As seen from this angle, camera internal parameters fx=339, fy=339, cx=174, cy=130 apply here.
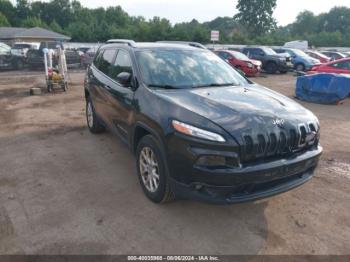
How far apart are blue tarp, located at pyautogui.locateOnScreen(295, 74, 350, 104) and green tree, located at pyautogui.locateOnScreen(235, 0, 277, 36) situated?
69880mm

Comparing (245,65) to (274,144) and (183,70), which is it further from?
(274,144)

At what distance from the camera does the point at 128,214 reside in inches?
149

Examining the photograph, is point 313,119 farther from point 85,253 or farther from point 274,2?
point 274,2

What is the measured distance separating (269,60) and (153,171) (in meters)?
19.1

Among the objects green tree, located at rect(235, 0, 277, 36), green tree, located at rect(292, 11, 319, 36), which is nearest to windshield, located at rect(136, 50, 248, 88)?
green tree, located at rect(235, 0, 277, 36)

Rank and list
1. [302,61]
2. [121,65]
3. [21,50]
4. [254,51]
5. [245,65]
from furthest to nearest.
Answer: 1. [21,50]
2. [254,51]
3. [302,61]
4. [245,65]
5. [121,65]

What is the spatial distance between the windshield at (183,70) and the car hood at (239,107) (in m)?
0.28

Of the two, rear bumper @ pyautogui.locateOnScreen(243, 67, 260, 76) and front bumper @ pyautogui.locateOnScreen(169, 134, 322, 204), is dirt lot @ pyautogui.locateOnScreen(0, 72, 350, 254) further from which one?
rear bumper @ pyautogui.locateOnScreen(243, 67, 260, 76)

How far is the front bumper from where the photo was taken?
3148 millimetres

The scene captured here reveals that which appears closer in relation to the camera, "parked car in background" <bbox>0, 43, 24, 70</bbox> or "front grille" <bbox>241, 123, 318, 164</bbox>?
"front grille" <bbox>241, 123, 318, 164</bbox>

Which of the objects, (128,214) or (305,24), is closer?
(128,214)

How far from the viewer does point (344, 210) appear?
12.8 feet

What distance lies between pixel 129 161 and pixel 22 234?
2.14m

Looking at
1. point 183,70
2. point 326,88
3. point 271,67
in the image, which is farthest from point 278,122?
point 271,67
